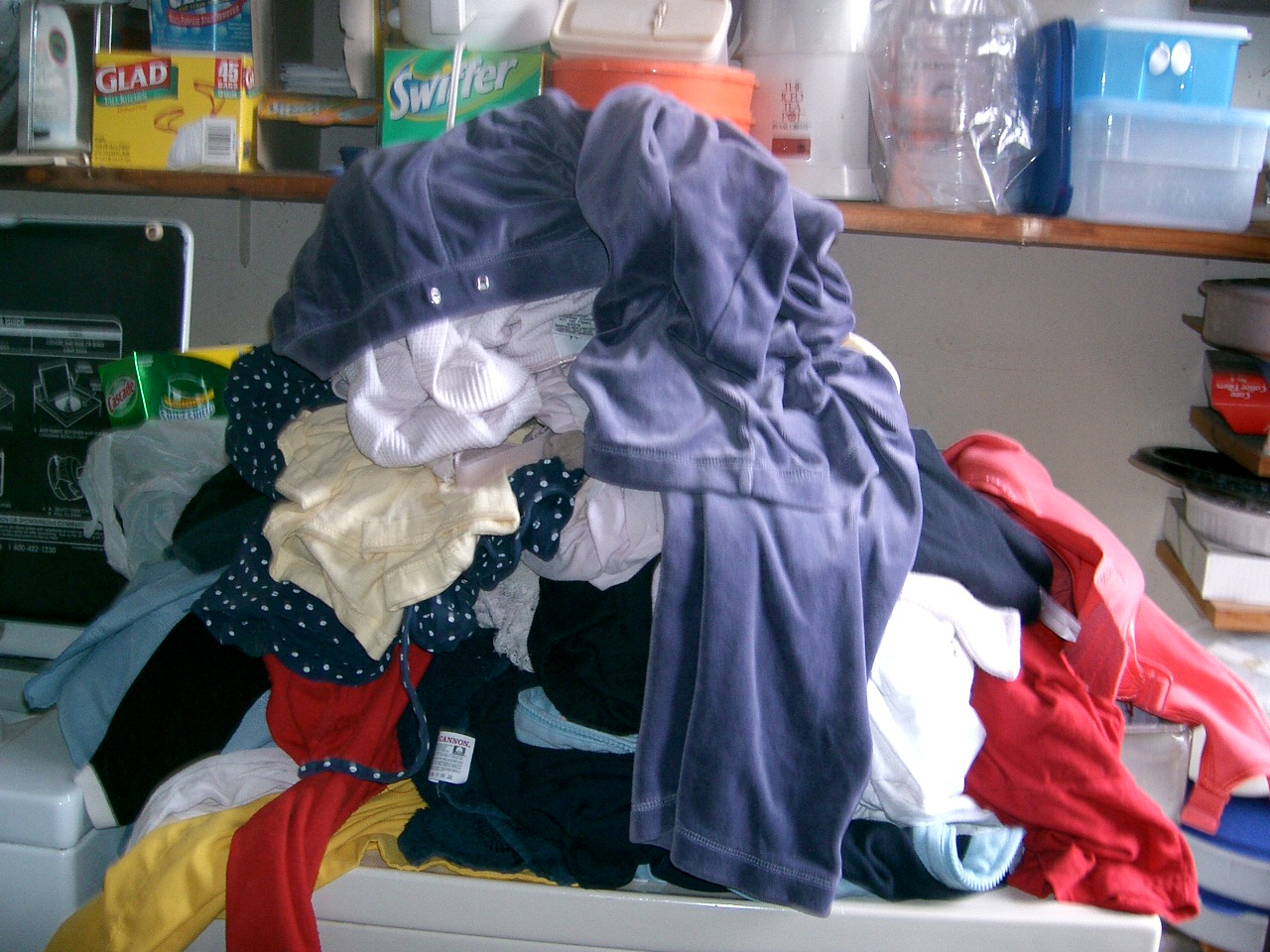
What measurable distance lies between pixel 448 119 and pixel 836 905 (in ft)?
3.00

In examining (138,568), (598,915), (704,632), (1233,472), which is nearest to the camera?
(704,632)

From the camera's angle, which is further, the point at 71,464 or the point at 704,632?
the point at 71,464

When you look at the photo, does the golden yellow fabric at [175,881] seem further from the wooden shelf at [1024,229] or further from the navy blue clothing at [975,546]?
the wooden shelf at [1024,229]

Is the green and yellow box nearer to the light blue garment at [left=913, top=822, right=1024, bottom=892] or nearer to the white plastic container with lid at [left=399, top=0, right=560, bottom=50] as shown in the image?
the white plastic container with lid at [left=399, top=0, right=560, bottom=50]

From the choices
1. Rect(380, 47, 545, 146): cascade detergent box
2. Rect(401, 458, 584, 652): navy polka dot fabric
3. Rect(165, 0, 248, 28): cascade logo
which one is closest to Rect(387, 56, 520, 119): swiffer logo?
Rect(380, 47, 545, 146): cascade detergent box

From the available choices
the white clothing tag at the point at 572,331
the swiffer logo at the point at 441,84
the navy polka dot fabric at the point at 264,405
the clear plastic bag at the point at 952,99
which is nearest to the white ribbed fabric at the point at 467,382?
the white clothing tag at the point at 572,331

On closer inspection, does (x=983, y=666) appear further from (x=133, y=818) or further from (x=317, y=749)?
(x=133, y=818)

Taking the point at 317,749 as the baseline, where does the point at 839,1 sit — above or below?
above

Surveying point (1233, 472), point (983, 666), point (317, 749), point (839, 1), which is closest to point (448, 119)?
point (839, 1)

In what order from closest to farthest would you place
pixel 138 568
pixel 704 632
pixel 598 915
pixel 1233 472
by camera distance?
pixel 704 632
pixel 598 915
pixel 138 568
pixel 1233 472

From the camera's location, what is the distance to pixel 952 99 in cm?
115

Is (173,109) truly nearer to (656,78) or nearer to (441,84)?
(441,84)

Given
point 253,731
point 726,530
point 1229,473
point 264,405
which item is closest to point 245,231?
point 264,405

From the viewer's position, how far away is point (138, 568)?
107cm
